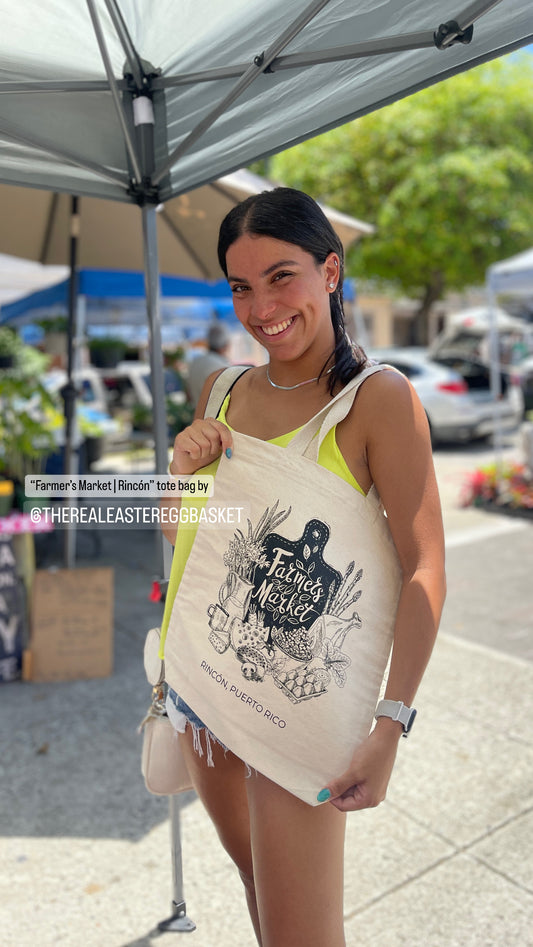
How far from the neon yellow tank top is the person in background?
11.7ft

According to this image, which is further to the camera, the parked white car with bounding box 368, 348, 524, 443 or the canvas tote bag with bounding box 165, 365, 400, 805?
the parked white car with bounding box 368, 348, 524, 443

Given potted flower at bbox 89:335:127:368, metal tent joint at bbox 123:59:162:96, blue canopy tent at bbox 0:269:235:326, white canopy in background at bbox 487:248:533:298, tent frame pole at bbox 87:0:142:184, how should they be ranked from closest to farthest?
tent frame pole at bbox 87:0:142:184, metal tent joint at bbox 123:59:162:96, blue canopy tent at bbox 0:269:235:326, white canopy in background at bbox 487:248:533:298, potted flower at bbox 89:335:127:368

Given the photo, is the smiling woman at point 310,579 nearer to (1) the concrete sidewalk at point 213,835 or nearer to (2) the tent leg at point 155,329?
(2) the tent leg at point 155,329

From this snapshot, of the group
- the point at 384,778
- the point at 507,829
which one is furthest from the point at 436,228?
the point at 384,778

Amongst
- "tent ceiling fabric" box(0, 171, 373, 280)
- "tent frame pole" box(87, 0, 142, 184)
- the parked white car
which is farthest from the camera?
the parked white car

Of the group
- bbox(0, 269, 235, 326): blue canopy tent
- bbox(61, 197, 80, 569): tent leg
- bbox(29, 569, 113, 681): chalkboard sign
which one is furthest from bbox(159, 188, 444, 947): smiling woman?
bbox(0, 269, 235, 326): blue canopy tent

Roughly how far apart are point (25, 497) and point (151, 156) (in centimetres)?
257

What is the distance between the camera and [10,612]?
371 centimetres

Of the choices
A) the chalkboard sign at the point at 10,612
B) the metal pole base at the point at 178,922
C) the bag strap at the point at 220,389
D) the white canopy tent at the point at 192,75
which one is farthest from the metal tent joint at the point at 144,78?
the chalkboard sign at the point at 10,612

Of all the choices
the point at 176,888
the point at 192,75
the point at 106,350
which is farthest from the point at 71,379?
the point at 106,350

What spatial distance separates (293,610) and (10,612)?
2.77 meters

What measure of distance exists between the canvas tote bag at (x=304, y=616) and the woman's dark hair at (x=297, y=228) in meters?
0.09

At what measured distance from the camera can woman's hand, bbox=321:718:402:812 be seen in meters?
1.24

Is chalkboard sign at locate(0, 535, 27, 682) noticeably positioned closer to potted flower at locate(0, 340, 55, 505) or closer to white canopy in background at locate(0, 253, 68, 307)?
potted flower at locate(0, 340, 55, 505)
